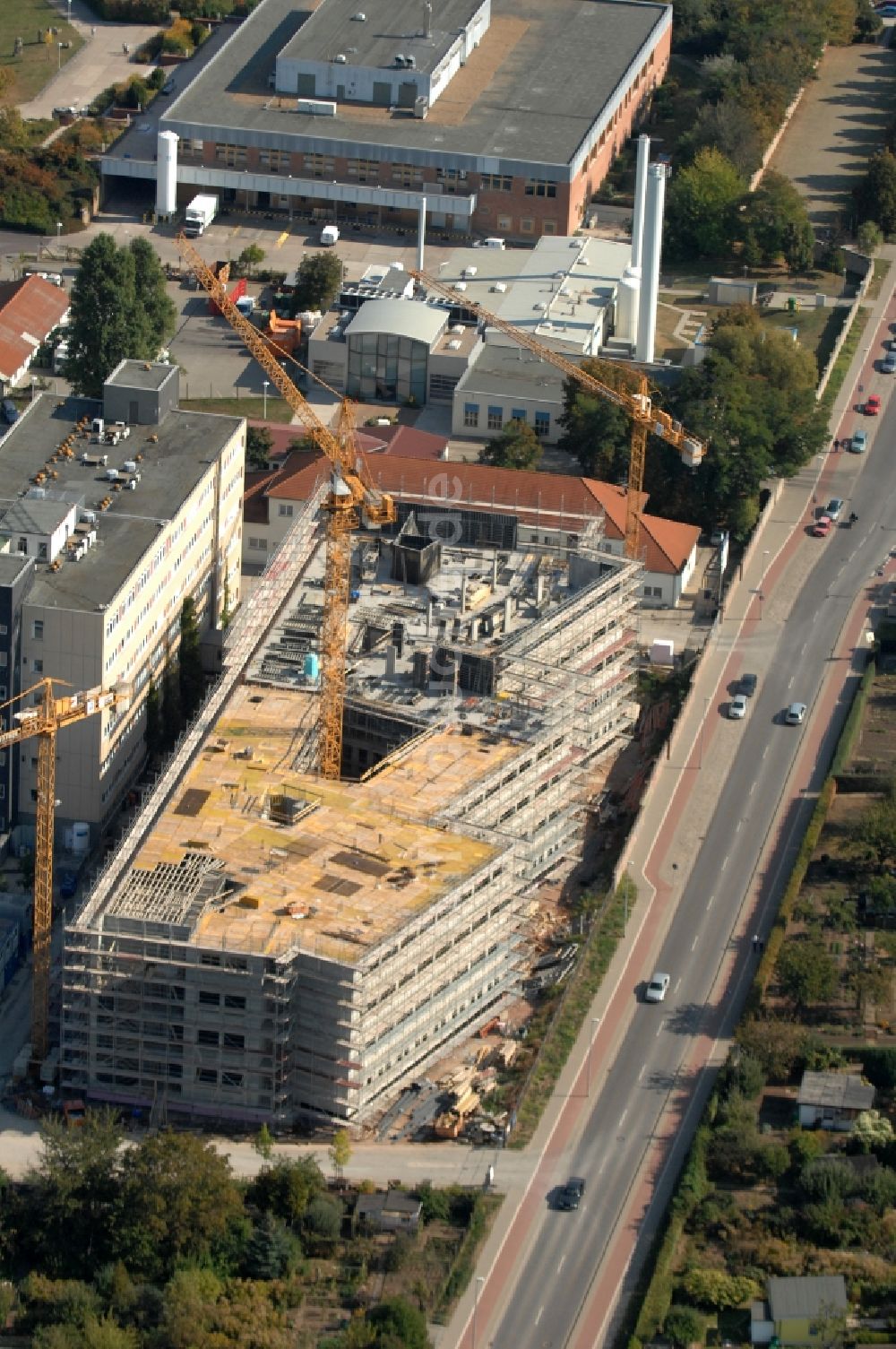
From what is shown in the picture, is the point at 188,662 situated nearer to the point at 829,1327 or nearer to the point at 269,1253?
the point at 269,1253

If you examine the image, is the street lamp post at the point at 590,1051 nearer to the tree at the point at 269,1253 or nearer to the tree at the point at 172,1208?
the tree at the point at 269,1253

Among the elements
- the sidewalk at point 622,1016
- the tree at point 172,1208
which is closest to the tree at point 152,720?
the sidewalk at point 622,1016

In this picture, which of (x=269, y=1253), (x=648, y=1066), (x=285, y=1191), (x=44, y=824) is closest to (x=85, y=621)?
(x=44, y=824)

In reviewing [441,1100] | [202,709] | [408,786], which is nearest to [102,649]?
[202,709]

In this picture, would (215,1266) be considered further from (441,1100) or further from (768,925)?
(768,925)

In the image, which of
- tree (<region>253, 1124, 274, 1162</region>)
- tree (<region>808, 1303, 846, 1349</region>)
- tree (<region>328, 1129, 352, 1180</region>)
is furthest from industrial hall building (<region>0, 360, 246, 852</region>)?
tree (<region>808, 1303, 846, 1349</region>)

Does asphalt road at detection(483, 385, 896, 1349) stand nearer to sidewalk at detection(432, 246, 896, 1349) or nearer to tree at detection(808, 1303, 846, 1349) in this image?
sidewalk at detection(432, 246, 896, 1349)
